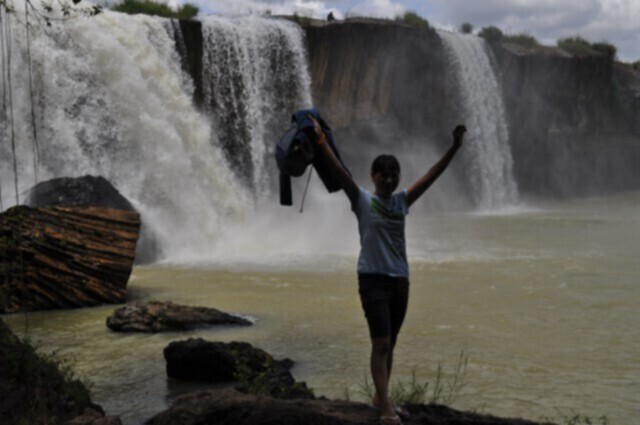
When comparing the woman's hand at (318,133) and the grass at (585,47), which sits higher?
the grass at (585,47)

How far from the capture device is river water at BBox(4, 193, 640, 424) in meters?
6.15

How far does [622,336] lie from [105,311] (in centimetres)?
537

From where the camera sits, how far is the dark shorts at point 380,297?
161 inches

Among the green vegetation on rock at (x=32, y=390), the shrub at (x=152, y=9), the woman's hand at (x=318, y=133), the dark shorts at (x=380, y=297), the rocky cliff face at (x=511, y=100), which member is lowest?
the green vegetation on rock at (x=32, y=390)

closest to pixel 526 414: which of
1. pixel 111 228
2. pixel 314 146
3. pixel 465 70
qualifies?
pixel 314 146

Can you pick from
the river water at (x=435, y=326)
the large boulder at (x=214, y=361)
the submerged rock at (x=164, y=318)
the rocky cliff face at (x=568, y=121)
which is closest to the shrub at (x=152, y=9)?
the river water at (x=435, y=326)

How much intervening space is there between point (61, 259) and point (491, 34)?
22854 millimetres

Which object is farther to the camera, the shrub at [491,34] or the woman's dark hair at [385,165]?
the shrub at [491,34]

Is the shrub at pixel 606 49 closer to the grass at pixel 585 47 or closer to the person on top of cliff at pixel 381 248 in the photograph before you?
the grass at pixel 585 47

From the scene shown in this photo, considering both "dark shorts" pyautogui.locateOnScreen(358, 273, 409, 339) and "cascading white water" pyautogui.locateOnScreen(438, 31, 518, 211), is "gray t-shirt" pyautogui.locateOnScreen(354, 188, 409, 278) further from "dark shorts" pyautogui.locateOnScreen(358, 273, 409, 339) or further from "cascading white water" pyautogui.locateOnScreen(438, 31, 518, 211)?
"cascading white water" pyautogui.locateOnScreen(438, 31, 518, 211)

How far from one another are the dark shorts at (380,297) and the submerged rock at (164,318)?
450 centimetres

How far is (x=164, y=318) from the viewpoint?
8.34 metres

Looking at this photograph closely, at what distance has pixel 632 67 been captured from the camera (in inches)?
1447

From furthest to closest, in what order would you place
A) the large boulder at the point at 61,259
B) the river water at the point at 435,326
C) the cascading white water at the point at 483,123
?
the cascading white water at the point at 483,123 → the large boulder at the point at 61,259 → the river water at the point at 435,326
